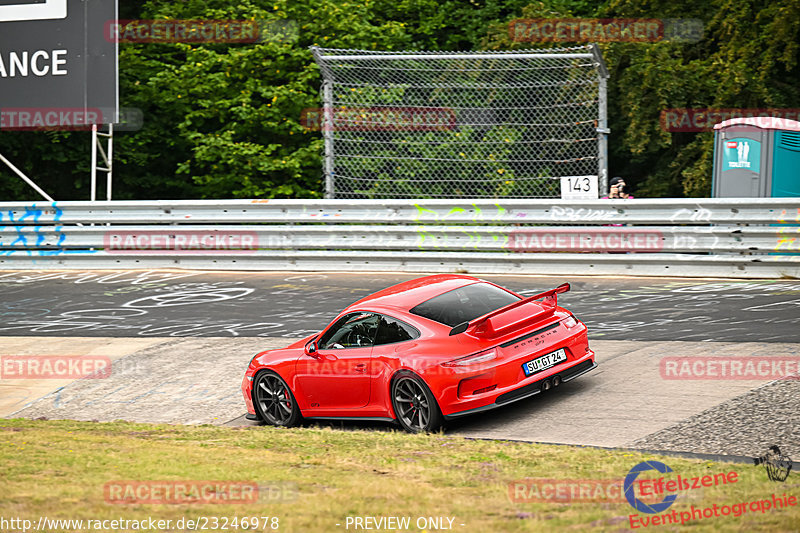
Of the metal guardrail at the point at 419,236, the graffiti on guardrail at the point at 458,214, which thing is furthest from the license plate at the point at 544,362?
the graffiti on guardrail at the point at 458,214

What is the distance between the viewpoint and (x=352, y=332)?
9.27 m

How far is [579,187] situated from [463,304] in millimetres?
6856

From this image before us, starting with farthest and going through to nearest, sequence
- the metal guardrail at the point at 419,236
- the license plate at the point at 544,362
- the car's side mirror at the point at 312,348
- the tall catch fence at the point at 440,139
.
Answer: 1. the tall catch fence at the point at 440,139
2. the metal guardrail at the point at 419,236
3. the car's side mirror at the point at 312,348
4. the license plate at the point at 544,362

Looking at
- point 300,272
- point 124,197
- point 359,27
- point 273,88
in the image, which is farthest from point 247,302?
point 124,197

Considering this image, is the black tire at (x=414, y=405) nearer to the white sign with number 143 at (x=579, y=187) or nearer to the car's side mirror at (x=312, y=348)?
the car's side mirror at (x=312, y=348)

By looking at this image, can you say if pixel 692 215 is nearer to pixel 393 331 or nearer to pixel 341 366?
pixel 393 331

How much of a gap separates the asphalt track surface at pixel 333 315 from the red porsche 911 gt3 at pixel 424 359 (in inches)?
14.0

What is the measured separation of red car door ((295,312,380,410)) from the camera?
29.6 feet

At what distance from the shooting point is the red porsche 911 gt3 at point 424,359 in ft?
27.6

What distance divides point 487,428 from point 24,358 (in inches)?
265

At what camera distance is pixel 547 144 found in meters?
17.0

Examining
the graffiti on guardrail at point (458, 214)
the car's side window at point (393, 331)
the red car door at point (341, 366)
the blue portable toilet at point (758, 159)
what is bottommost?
the red car door at point (341, 366)

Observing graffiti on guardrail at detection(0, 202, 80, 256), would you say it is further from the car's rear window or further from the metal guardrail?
the car's rear window

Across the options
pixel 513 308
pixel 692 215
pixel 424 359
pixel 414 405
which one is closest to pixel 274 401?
pixel 414 405
